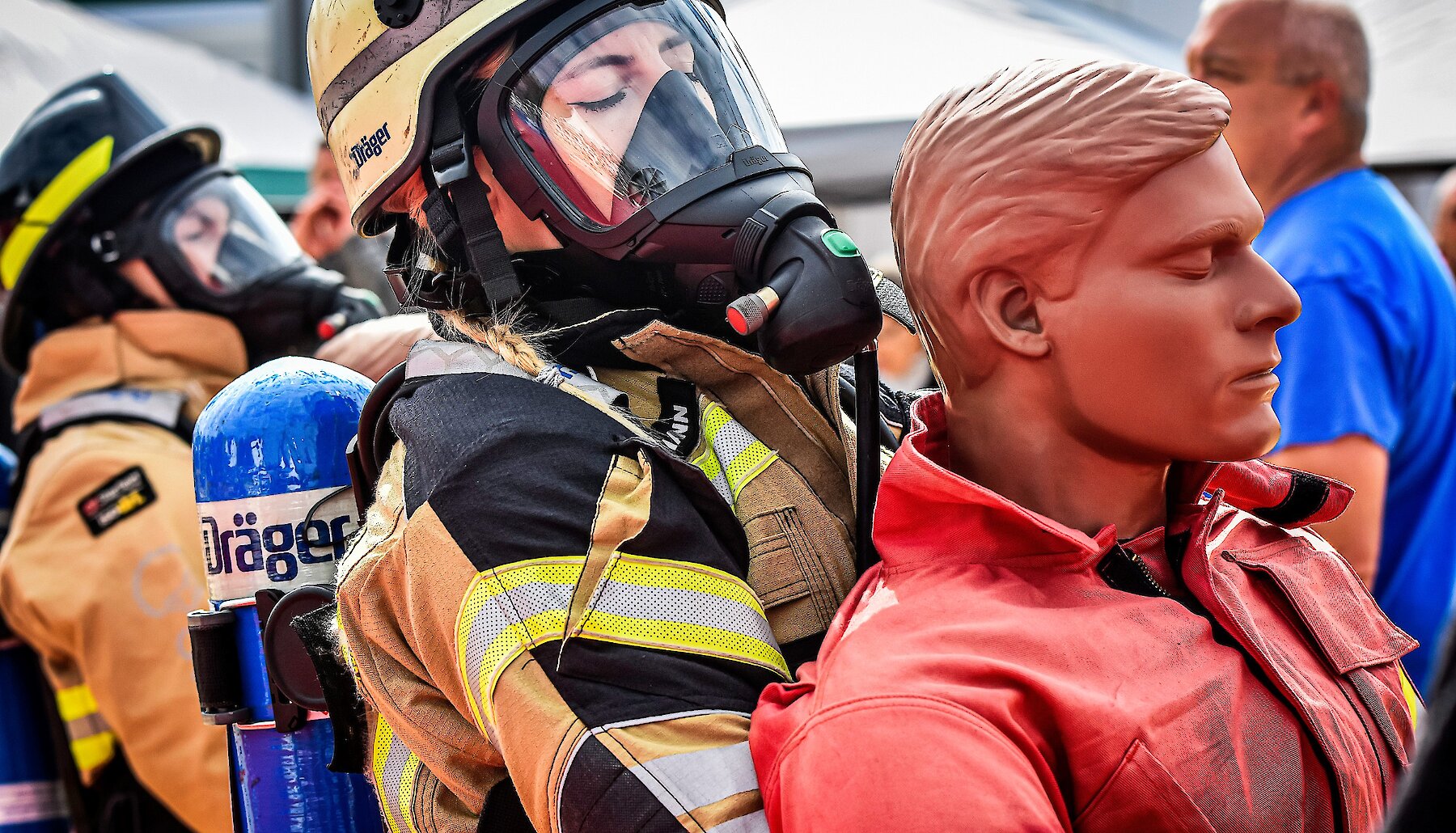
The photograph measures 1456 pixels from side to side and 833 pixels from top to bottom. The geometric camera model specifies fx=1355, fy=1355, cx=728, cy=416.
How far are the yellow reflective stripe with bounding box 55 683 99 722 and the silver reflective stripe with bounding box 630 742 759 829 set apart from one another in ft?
7.80

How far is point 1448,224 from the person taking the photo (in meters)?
5.33

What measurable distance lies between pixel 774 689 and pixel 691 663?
103 mm

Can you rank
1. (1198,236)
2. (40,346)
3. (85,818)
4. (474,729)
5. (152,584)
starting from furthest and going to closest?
(40,346) → (85,818) → (152,584) → (474,729) → (1198,236)

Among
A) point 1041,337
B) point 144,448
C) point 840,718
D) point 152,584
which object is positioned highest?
point 1041,337

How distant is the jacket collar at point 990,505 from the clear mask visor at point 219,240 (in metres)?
2.61

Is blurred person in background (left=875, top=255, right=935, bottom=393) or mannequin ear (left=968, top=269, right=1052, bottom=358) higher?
mannequin ear (left=968, top=269, right=1052, bottom=358)

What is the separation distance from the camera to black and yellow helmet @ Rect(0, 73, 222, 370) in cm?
367

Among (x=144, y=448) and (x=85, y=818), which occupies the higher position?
(x=144, y=448)

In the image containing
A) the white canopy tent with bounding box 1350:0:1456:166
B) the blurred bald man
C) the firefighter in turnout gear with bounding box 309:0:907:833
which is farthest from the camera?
the white canopy tent with bounding box 1350:0:1456:166

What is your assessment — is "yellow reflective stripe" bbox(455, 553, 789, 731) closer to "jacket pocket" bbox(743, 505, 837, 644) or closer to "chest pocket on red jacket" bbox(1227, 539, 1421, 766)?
"jacket pocket" bbox(743, 505, 837, 644)

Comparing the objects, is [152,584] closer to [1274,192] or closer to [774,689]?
[774,689]

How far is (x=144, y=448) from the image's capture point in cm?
334

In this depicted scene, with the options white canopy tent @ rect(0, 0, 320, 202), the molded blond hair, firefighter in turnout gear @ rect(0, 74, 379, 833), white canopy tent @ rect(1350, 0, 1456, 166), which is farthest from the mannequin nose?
white canopy tent @ rect(0, 0, 320, 202)

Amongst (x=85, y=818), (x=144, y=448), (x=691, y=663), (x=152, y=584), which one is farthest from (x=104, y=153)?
(x=691, y=663)
